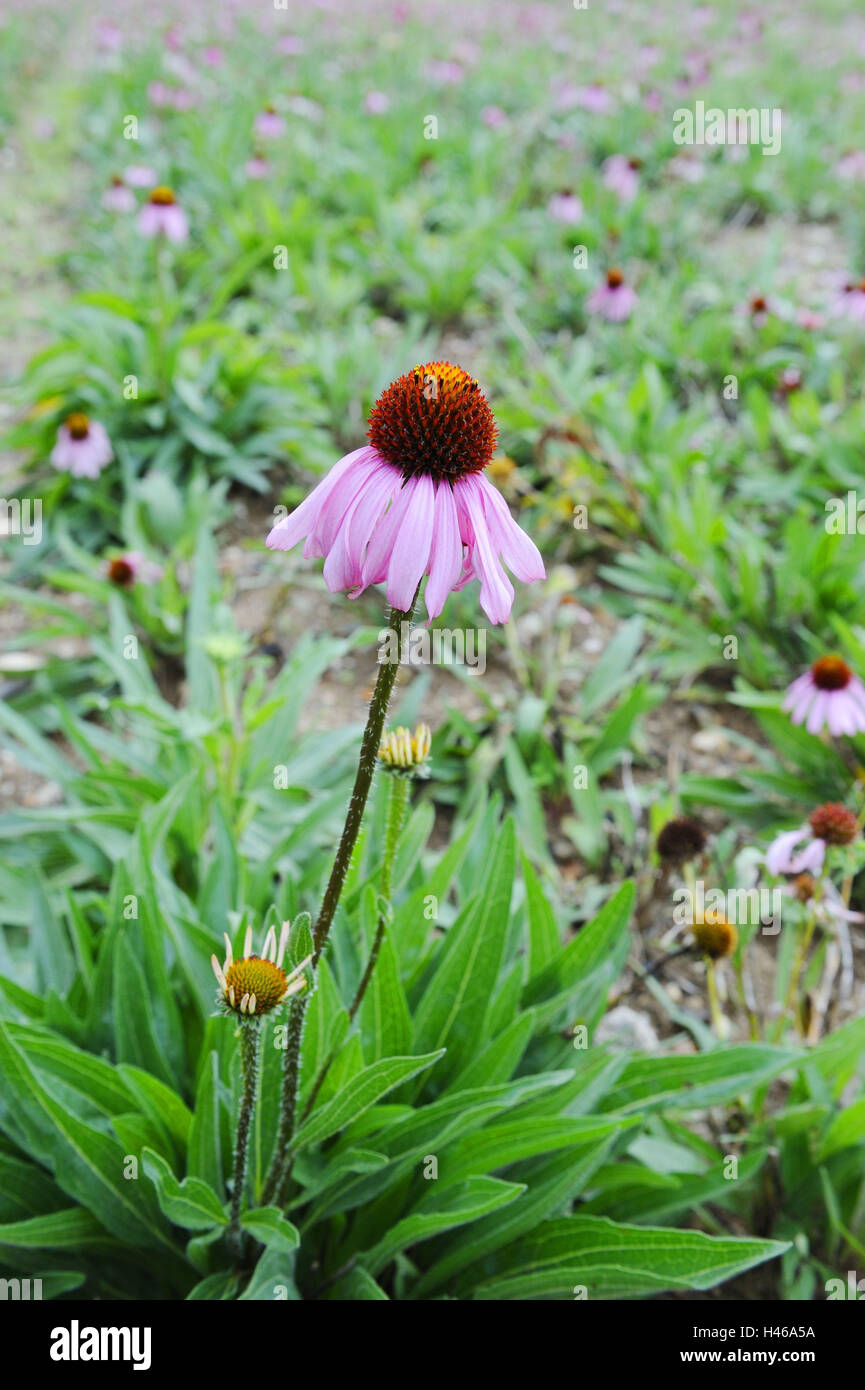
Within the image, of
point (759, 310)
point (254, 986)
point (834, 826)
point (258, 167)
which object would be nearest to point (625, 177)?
Result: point (759, 310)

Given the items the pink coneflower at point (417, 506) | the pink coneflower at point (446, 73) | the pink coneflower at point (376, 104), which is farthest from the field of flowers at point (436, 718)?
the pink coneflower at point (446, 73)

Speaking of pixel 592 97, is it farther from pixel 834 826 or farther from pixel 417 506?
pixel 417 506

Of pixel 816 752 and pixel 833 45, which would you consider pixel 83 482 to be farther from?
pixel 833 45

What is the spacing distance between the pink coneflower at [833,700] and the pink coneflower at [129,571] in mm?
1965

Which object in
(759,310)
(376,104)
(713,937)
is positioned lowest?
(713,937)

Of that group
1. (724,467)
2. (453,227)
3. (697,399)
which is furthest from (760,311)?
(453,227)

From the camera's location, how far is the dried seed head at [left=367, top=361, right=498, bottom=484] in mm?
1135

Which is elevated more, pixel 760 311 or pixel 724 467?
pixel 760 311

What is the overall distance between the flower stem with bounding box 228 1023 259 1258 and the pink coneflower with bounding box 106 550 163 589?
223cm

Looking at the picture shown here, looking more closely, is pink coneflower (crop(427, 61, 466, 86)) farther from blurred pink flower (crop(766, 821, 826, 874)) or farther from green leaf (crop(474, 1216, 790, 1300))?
green leaf (crop(474, 1216, 790, 1300))

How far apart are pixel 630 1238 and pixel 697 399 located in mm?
3915

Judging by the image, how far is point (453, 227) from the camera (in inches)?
249

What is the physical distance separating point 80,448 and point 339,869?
297 centimetres

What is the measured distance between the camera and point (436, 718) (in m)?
3.42
